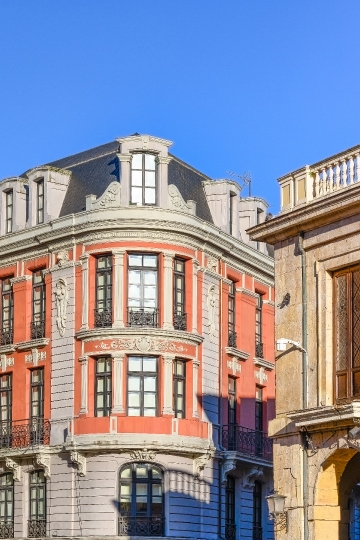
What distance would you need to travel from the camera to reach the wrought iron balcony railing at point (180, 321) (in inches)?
1671

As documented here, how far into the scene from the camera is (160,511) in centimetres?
4109

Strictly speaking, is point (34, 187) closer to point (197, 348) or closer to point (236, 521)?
point (197, 348)

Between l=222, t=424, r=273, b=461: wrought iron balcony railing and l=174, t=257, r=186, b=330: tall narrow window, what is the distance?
440cm

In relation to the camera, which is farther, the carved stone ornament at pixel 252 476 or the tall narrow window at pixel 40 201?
the tall narrow window at pixel 40 201

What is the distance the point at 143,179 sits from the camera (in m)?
43.3

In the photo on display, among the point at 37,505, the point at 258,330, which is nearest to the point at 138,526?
the point at 37,505

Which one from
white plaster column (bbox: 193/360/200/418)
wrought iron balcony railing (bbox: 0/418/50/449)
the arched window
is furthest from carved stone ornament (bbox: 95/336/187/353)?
the arched window

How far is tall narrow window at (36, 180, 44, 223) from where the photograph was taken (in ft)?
149

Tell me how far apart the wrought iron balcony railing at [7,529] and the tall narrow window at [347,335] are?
20458 millimetres

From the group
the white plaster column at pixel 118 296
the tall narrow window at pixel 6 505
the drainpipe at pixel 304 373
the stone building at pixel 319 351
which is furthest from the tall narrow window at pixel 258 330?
the drainpipe at pixel 304 373

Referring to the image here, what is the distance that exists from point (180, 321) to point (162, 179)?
16.3 ft

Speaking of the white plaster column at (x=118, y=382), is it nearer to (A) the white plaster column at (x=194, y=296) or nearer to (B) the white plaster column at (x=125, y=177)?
(A) the white plaster column at (x=194, y=296)

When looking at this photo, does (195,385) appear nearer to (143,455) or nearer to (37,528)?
(143,455)

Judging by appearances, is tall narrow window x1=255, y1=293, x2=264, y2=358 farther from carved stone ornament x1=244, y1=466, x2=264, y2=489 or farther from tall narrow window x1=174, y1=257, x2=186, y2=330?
tall narrow window x1=174, y1=257, x2=186, y2=330
